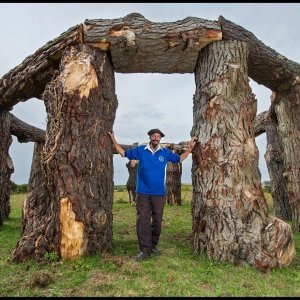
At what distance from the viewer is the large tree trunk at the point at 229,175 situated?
573cm

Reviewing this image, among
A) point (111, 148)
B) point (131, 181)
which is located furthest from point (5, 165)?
point (131, 181)

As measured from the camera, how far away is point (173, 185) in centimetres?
1620

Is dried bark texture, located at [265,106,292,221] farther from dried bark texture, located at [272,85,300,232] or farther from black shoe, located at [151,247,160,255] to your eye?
black shoe, located at [151,247,160,255]

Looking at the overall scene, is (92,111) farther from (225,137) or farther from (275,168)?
(275,168)

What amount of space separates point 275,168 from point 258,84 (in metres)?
4.03

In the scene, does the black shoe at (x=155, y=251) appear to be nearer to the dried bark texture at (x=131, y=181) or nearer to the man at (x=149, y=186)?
the man at (x=149, y=186)

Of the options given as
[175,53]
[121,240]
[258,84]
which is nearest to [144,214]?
[121,240]

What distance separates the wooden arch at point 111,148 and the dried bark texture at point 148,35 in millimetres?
17

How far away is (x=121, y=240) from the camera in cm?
704

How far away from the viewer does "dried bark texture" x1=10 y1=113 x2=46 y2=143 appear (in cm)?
1232

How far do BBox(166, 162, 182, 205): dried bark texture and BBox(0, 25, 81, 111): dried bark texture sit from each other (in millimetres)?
8845

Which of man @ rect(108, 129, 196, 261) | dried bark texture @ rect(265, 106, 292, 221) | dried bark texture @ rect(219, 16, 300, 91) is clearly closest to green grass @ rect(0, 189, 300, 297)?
man @ rect(108, 129, 196, 261)

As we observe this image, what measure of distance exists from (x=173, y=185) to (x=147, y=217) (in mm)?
10317

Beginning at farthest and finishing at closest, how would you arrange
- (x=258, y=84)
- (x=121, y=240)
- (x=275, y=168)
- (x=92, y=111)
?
(x=275, y=168)
(x=258, y=84)
(x=121, y=240)
(x=92, y=111)
